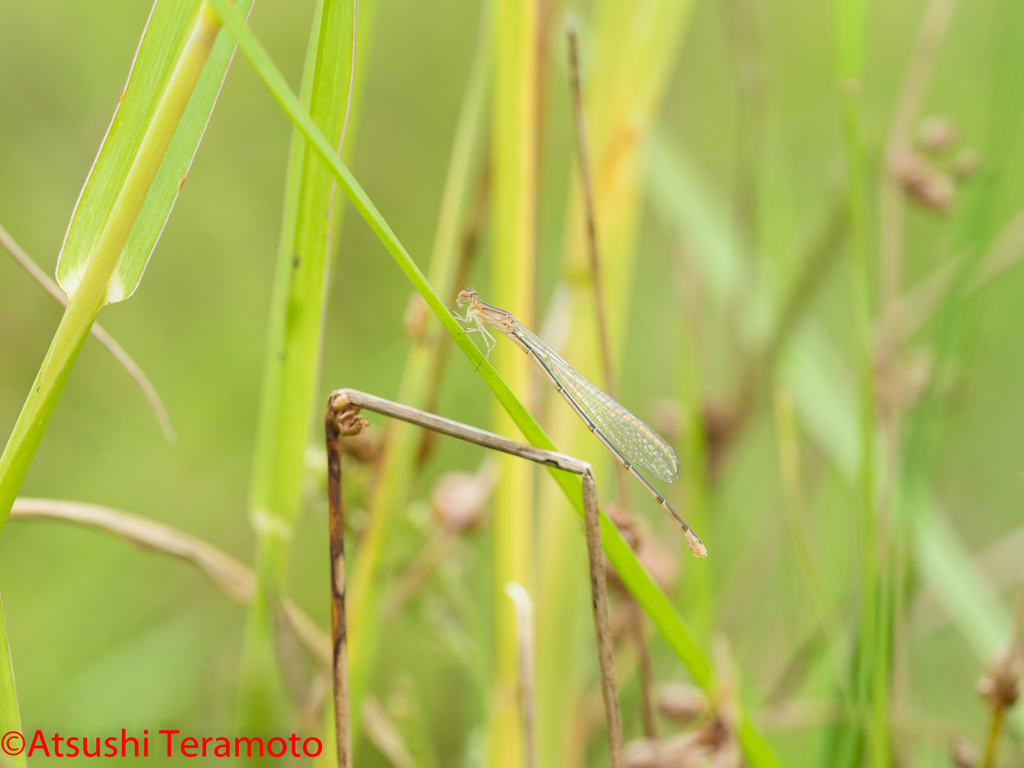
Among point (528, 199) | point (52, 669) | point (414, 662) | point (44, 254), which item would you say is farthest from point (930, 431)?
point (44, 254)

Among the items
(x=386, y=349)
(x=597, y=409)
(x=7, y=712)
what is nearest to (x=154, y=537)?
(x=7, y=712)

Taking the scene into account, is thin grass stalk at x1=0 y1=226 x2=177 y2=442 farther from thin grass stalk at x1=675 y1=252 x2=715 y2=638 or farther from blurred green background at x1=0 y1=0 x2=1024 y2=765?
thin grass stalk at x1=675 y1=252 x2=715 y2=638

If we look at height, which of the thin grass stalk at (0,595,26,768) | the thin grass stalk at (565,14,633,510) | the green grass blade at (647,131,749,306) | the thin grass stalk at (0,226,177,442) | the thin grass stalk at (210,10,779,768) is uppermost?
the green grass blade at (647,131,749,306)

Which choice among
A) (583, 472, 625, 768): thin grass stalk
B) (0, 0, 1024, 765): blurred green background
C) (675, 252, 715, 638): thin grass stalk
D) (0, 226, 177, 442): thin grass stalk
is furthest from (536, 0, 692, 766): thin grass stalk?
(0, 226, 177, 442): thin grass stalk

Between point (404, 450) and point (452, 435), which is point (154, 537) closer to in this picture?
point (404, 450)

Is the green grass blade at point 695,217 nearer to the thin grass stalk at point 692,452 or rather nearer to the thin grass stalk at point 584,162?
the thin grass stalk at point 692,452

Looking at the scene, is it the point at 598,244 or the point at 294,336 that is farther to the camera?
the point at 598,244

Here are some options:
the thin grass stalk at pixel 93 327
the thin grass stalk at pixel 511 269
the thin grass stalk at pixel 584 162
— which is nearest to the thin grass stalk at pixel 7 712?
the thin grass stalk at pixel 93 327
